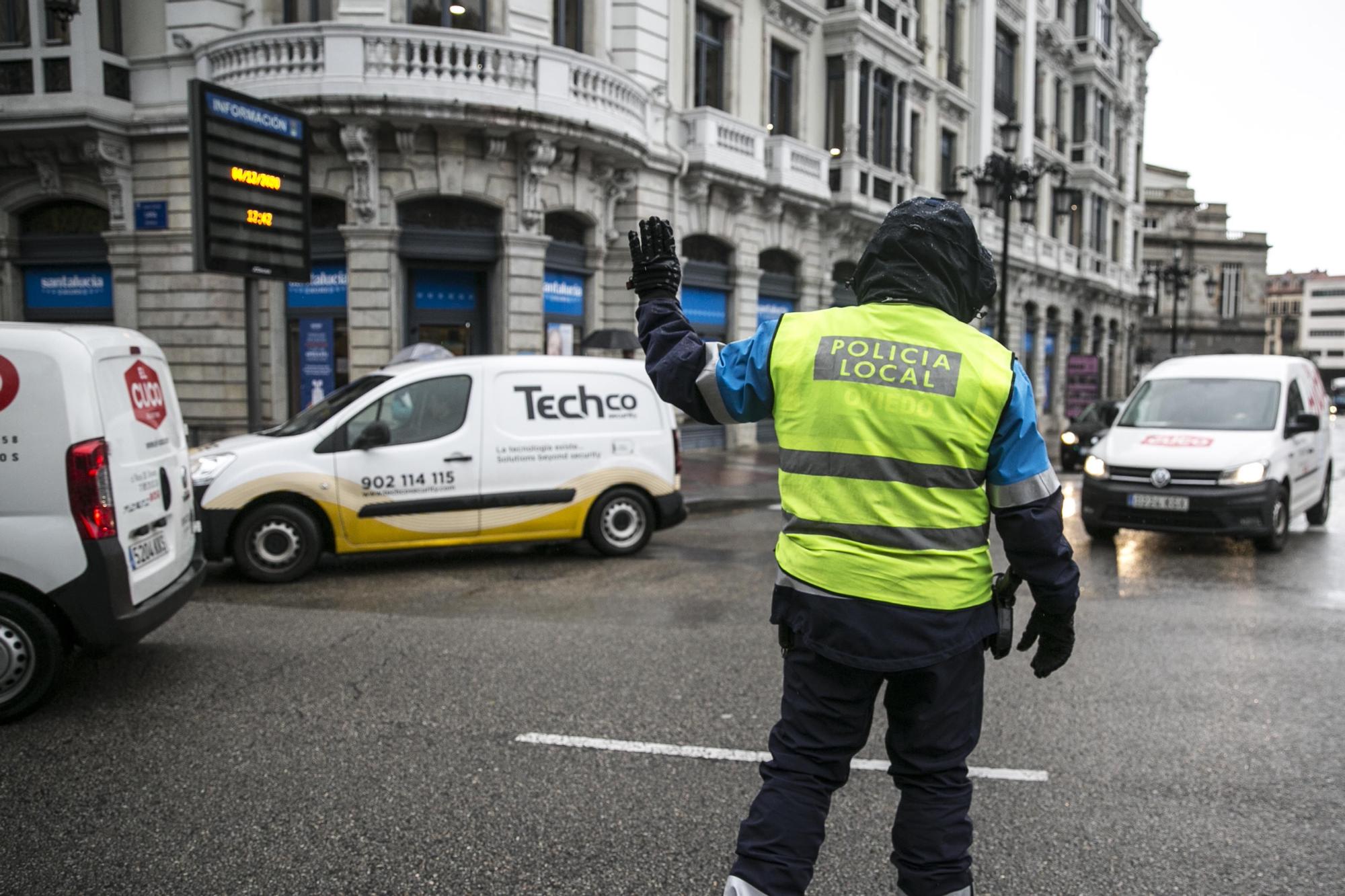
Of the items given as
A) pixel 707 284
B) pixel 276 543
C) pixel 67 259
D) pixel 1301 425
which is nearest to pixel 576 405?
pixel 276 543

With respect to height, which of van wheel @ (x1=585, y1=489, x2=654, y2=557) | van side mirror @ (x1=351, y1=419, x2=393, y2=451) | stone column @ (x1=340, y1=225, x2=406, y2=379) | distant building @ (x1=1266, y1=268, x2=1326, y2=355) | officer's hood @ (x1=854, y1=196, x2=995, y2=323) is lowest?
van wheel @ (x1=585, y1=489, x2=654, y2=557)

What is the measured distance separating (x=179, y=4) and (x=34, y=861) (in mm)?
16434

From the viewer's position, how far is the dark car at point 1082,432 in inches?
771

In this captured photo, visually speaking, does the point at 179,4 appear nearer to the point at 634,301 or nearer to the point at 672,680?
the point at 634,301

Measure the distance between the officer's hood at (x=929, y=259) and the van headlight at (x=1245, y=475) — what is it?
7.69m

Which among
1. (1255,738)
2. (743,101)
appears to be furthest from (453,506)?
(743,101)

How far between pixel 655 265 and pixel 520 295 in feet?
45.6

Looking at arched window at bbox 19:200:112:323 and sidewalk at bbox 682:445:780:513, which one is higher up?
arched window at bbox 19:200:112:323

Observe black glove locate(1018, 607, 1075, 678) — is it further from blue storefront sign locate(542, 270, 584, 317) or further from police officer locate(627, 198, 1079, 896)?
blue storefront sign locate(542, 270, 584, 317)

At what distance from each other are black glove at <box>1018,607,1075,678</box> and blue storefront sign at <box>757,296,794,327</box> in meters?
19.8

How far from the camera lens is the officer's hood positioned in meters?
2.62

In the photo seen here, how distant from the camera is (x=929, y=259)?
2.62 meters

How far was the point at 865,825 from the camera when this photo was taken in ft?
11.7

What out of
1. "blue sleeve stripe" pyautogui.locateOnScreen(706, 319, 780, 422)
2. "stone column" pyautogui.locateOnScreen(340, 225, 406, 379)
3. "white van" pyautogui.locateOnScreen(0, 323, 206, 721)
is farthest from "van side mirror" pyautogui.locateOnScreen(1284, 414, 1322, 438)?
"stone column" pyautogui.locateOnScreen(340, 225, 406, 379)
